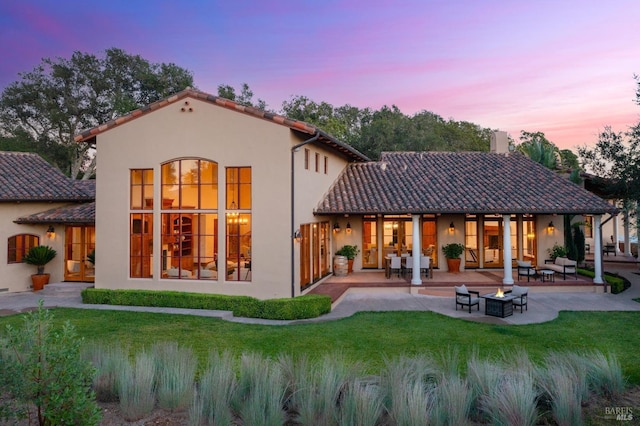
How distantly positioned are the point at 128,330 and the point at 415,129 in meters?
34.6

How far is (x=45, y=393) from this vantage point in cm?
412

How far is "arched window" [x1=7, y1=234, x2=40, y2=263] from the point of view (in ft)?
51.2

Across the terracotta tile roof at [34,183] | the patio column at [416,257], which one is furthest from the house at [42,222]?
the patio column at [416,257]

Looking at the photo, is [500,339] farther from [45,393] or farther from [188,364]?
[45,393]

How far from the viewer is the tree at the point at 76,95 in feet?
114

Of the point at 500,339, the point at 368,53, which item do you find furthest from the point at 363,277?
the point at 368,53

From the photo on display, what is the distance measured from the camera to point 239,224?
42.6 ft

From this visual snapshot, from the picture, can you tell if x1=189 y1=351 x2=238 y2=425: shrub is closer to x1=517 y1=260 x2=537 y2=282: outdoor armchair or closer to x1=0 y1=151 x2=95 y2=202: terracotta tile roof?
x1=517 y1=260 x2=537 y2=282: outdoor armchair

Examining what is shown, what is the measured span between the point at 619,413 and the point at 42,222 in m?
18.6

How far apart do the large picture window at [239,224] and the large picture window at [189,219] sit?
1.79 feet

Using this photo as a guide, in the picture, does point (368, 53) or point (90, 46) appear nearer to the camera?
point (368, 53)

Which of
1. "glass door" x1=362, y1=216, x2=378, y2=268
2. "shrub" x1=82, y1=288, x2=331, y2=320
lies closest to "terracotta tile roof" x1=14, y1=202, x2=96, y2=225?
"shrub" x1=82, y1=288, x2=331, y2=320

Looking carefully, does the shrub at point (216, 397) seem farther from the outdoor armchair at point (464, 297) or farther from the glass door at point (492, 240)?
the glass door at point (492, 240)

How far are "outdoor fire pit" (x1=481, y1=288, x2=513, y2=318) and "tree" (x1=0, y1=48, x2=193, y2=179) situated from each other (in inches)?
1321
